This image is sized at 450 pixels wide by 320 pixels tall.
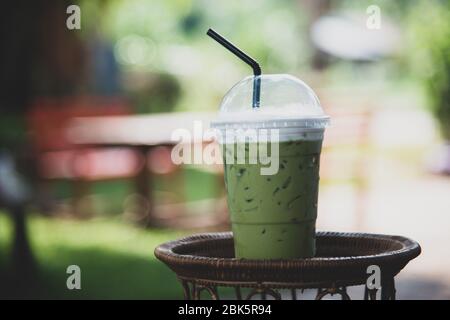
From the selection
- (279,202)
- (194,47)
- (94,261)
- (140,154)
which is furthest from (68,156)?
(194,47)

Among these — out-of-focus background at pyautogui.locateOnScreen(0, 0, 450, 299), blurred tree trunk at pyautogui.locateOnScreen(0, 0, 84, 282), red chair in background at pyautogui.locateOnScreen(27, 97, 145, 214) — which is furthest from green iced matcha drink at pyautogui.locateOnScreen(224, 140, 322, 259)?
blurred tree trunk at pyautogui.locateOnScreen(0, 0, 84, 282)

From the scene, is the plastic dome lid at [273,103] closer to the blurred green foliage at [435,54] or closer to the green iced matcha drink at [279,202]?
the green iced matcha drink at [279,202]

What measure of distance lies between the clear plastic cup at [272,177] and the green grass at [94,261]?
397 centimetres

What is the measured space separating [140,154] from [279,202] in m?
6.91

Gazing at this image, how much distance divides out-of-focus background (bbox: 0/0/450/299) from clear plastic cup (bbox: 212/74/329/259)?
1602mm

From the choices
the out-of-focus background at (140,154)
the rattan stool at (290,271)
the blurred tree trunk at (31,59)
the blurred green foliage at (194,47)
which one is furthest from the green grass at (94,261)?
the blurred green foliage at (194,47)

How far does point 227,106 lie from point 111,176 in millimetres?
7454

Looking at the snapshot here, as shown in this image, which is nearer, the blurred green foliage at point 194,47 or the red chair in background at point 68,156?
the red chair in background at point 68,156

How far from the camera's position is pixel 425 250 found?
7.78 m

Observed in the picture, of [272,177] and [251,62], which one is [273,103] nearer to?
[251,62]

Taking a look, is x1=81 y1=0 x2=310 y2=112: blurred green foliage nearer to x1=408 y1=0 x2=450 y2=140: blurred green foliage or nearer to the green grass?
x1=408 y1=0 x2=450 y2=140: blurred green foliage

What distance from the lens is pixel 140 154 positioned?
929cm

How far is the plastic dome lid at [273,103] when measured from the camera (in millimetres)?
2490

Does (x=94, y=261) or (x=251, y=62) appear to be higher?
(x=251, y=62)
